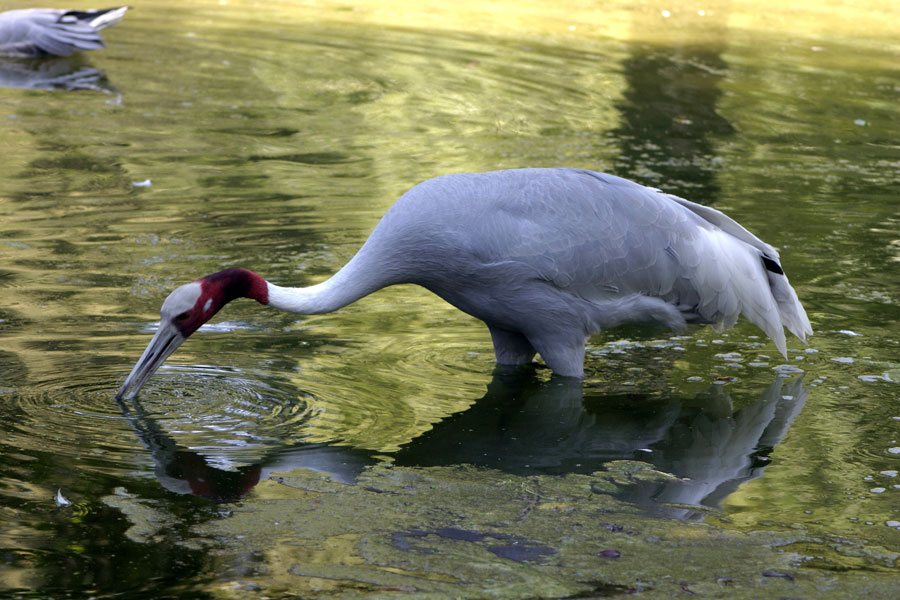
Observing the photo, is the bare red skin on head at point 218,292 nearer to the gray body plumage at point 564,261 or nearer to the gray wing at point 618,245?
the gray body plumage at point 564,261

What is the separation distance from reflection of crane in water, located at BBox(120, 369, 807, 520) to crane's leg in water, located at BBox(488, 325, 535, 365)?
0.13 metres

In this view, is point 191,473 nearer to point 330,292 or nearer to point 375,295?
point 330,292

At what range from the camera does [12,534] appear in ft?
16.0

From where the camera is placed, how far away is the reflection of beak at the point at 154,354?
6.23 metres

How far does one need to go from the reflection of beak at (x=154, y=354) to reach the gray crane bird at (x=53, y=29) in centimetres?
1021

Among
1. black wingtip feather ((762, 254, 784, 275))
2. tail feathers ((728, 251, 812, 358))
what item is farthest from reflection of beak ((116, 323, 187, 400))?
black wingtip feather ((762, 254, 784, 275))

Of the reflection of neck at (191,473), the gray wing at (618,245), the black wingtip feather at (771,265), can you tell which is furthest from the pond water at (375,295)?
the black wingtip feather at (771,265)

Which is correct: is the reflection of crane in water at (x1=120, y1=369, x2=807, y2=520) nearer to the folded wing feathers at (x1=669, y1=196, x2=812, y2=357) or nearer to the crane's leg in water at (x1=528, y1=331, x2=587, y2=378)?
the crane's leg in water at (x1=528, y1=331, x2=587, y2=378)

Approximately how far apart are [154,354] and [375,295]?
102 inches

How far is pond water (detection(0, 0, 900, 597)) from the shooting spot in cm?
560

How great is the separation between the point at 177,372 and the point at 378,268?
1.29 metres

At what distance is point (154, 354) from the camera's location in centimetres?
625

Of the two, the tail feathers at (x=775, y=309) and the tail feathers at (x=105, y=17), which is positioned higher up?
the tail feathers at (x=105, y=17)

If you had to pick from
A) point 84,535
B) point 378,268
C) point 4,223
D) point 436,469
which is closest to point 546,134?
point 4,223
